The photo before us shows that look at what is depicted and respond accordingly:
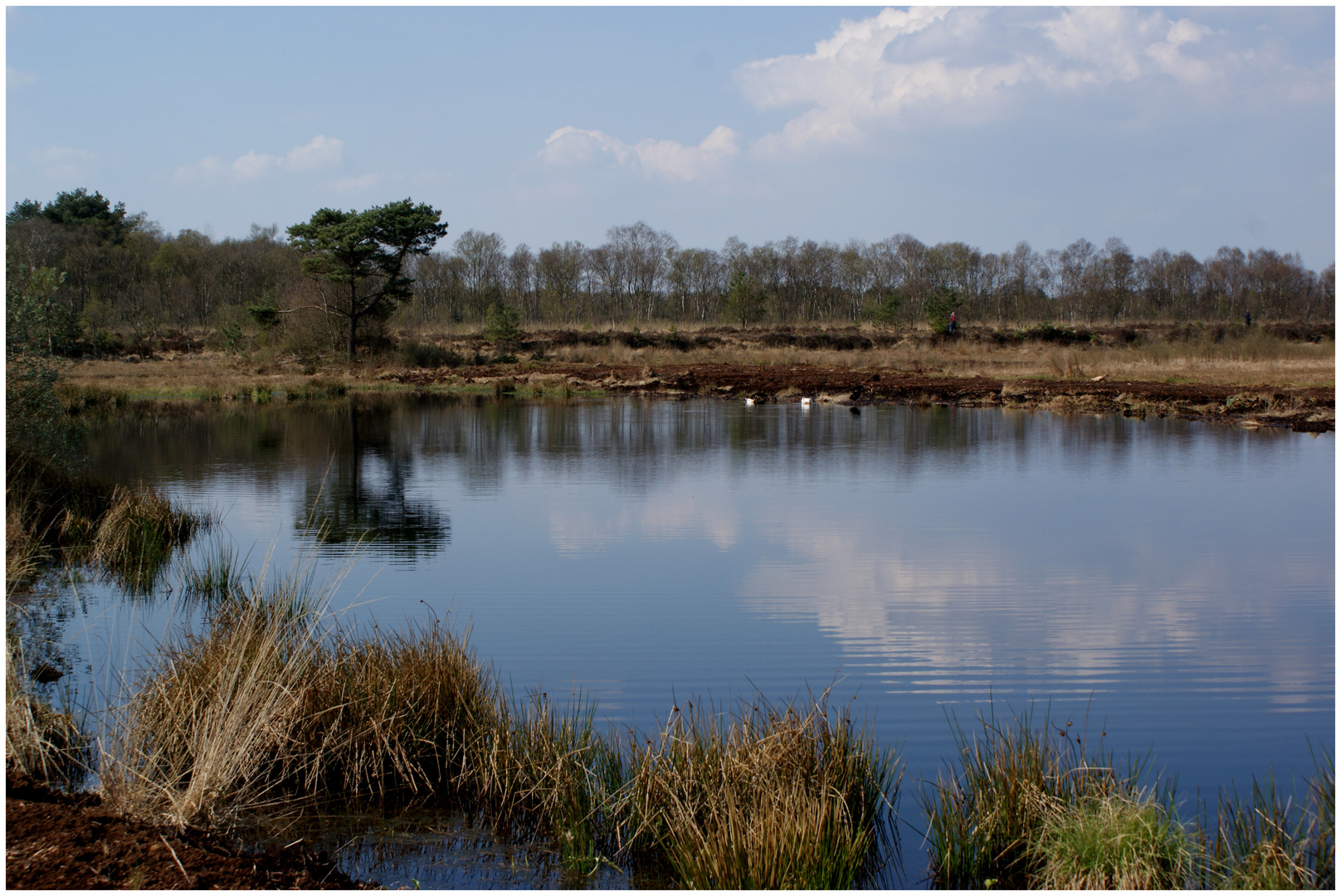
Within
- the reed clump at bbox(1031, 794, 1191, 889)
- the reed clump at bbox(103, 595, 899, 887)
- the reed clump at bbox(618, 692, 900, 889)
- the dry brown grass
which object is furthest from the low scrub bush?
the reed clump at bbox(1031, 794, 1191, 889)

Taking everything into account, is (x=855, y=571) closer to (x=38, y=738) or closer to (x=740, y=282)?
(x=38, y=738)

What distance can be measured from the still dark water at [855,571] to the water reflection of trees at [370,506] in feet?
0.23

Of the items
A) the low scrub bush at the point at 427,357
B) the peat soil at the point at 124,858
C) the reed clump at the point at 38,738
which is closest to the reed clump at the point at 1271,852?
the peat soil at the point at 124,858

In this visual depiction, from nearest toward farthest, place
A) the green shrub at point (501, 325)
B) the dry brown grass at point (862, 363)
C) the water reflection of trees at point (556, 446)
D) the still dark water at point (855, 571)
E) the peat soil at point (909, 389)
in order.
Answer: the still dark water at point (855, 571) < the water reflection of trees at point (556, 446) < the peat soil at point (909, 389) < the dry brown grass at point (862, 363) < the green shrub at point (501, 325)

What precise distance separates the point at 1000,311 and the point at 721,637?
75.6 m

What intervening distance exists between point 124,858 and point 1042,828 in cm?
332

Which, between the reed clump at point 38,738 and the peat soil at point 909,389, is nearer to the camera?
the reed clump at point 38,738

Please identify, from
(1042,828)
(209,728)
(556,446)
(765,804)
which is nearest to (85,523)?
(209,728)

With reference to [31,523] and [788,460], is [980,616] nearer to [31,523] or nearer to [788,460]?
[31,523]

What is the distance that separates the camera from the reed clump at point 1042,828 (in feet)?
11.7

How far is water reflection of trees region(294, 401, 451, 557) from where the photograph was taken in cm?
1074

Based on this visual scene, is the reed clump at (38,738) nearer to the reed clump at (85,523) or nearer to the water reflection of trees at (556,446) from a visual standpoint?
the reed clump at (85,523)

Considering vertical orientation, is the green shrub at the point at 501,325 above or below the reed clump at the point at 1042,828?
above

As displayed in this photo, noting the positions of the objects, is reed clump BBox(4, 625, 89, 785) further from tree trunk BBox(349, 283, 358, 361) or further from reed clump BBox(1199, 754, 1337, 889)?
tree trunk BBox(349, 283, 358, 361)
